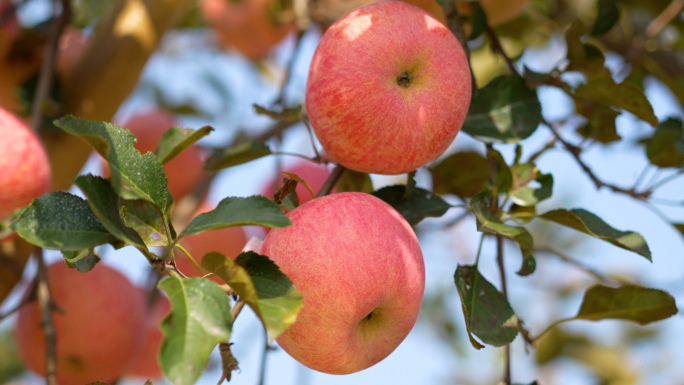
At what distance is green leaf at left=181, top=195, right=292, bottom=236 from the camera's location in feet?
1.76

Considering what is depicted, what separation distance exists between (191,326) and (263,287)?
92 millimetres

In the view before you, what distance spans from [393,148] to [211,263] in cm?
27

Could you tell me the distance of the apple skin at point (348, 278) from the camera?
2.01 ft

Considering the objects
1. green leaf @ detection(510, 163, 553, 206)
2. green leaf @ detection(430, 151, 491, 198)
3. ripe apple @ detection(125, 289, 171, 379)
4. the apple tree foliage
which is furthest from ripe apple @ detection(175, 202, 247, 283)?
green leaf @ detection(510, 163, 553, 206)

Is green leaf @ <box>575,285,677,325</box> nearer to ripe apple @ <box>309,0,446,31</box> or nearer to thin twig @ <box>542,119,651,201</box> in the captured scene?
thin twig @ <box>542,119,651,201</box>

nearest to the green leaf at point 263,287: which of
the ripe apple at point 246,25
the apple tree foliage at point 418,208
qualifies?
the apple tree foliage at point 418,208

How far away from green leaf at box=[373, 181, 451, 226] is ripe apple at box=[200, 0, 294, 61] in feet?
4.20

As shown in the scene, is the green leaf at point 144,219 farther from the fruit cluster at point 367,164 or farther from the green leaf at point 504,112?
the green leaf at point 504,112

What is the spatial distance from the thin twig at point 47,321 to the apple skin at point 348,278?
0.45m

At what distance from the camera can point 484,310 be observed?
73 centimetres

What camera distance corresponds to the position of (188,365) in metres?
0.46

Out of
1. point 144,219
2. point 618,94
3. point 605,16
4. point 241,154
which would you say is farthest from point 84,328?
point 605,16

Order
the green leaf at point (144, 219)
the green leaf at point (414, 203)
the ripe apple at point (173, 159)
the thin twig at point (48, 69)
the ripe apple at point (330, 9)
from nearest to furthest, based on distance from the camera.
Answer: the green leaf at point (144, 219), the green leaf at point (414, 203), the thin twig at point (48, 69), the ripe apple at point (330, 9), the ripe apple at point (173, 159)

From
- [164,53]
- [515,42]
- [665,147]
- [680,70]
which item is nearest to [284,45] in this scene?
[164,53]
